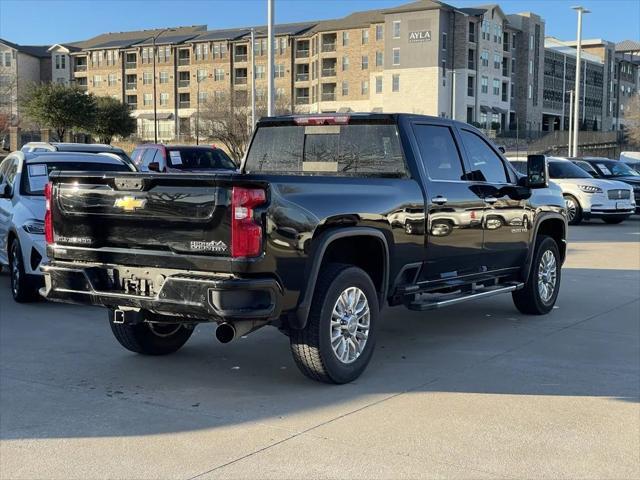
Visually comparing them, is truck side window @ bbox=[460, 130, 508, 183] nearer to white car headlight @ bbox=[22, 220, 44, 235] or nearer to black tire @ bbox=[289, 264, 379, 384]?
black tire @ bbox=[289, 264, 379, 384]

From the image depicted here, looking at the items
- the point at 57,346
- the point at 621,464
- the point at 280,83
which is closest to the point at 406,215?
the point at 621,464

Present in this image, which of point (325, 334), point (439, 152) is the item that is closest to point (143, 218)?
point (325, 334)

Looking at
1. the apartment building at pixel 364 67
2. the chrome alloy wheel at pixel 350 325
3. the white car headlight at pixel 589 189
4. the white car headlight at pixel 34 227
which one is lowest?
the chrome alloy wheel at pixel 350 325

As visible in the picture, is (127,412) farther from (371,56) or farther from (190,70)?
(190,70)

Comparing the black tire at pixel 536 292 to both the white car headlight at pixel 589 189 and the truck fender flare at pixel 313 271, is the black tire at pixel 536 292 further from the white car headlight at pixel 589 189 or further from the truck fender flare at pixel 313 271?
the white car headlight at pixel 589 189

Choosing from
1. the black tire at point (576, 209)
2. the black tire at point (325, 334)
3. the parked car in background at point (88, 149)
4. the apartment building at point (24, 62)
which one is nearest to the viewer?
the black tire at point (325, 334)

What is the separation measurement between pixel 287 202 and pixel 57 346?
317cm

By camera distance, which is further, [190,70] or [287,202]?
[190,70]

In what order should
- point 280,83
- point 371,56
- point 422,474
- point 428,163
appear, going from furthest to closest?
1. point 280,83
2. point 371,56
3. point 428,163
4. point 422,474

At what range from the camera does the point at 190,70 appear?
95.6m

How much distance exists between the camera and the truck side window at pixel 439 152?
6898 millimetres

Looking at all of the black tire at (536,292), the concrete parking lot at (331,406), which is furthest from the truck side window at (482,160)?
the concrete parking lot at (331,406)

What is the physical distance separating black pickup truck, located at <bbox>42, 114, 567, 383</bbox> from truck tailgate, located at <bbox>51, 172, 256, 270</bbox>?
0.01 metres

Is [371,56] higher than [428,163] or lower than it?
higher
